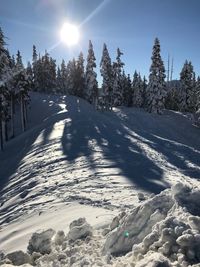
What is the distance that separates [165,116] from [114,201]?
5368 cm

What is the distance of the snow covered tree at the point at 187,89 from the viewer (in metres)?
80.2

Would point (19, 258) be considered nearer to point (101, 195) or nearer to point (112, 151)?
point (101, 195)

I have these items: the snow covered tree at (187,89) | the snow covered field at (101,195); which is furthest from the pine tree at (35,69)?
the snow covered field at (101,195)

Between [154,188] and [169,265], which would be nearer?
[169,265]

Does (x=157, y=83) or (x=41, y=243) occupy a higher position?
(x=157, y=83)

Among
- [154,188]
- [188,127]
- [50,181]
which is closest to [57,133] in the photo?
[50,181]

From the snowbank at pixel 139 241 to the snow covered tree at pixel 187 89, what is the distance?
74108 mm

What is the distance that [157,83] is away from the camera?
6825 centimetres

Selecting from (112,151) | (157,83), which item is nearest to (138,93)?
(157,83)

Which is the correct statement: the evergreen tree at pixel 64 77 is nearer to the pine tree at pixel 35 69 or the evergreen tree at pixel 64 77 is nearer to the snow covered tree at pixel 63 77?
the snow covered tree at pixel 63 77

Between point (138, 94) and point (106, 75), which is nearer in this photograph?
point (106, 75)

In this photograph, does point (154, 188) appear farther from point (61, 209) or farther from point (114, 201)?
point (61, 209)

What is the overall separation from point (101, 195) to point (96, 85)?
65.7 m

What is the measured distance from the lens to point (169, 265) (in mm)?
5602
